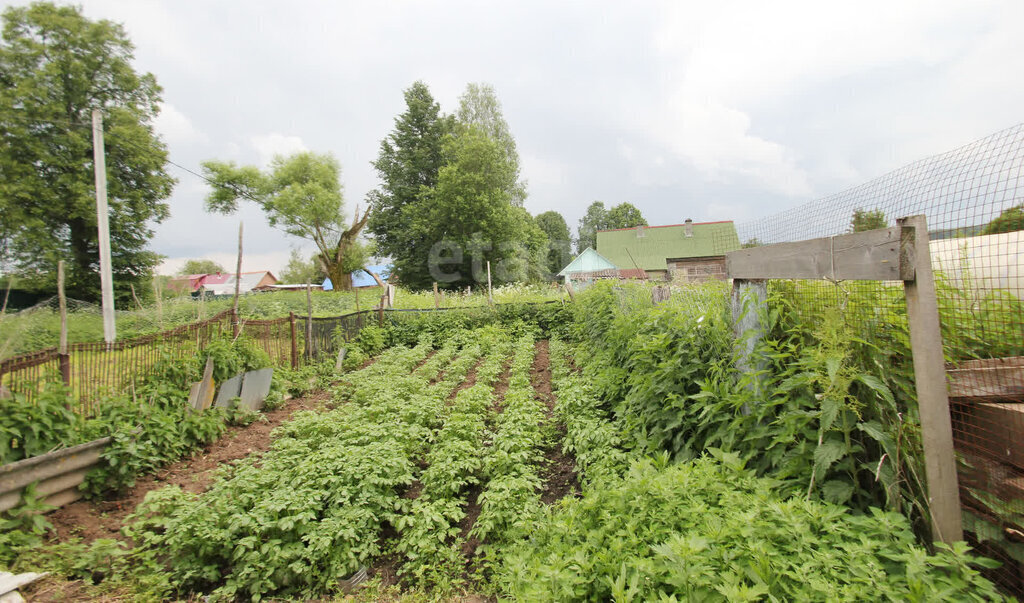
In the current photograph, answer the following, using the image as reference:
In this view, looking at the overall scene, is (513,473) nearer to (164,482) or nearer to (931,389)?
(931,389)

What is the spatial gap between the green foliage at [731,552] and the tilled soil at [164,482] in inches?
159

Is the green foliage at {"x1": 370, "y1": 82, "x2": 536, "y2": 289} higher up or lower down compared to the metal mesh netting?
higher up

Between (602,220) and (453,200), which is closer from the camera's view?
(453,200)

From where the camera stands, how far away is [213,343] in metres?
6.62

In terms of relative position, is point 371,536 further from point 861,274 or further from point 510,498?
point 861,274

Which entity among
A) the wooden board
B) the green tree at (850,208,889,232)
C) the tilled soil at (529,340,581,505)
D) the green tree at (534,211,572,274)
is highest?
the green tree at (534,211,572,274)

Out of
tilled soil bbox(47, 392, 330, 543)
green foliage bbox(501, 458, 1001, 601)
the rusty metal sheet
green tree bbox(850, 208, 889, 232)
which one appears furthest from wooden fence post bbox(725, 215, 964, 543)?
the rusty metal sheet

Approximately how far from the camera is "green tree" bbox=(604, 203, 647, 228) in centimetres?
6819

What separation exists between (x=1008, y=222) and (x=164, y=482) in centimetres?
723

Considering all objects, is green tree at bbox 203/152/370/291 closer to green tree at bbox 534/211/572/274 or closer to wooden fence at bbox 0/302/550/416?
wooden fence at bbox 0/302/550/416

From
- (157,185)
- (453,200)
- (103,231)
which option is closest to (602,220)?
(453,200)

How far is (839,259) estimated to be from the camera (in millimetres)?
2193

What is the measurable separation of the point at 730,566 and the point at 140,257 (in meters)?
27.9

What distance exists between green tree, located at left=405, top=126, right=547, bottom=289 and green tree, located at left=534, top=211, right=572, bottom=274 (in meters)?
36.6
